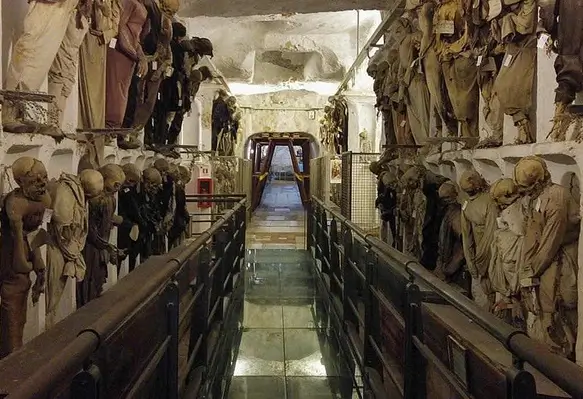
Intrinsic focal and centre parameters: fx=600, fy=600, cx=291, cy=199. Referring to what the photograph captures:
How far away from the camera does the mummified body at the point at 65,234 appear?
3.77 meters

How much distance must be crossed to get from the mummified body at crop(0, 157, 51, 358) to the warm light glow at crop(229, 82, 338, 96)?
14.1 meters

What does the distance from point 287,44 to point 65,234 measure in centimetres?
1229

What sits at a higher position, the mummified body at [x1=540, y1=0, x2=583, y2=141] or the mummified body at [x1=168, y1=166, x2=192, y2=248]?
the mummified body at [x1=540, y1=0, x2=583, y2=141]

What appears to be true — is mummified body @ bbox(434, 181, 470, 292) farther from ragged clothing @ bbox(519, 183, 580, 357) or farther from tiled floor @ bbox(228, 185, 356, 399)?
ragged clothing @ bbox(519, 183, 580, 357)

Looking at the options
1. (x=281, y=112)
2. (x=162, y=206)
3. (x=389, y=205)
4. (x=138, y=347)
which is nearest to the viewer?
(x=138, y=347)

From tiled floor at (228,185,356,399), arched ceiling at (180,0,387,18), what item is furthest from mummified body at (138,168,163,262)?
arched ceiling at (180,0,387,18)

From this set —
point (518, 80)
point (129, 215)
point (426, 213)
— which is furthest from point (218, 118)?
point (518, 80)

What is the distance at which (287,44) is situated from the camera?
15320 millimetres

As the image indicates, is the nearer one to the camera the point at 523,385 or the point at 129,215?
the point at 523,385

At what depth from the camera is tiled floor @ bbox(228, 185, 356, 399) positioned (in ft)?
14.2

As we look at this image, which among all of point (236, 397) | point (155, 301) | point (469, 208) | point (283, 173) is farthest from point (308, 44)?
point (283, 173)

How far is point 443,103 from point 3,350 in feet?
14.2

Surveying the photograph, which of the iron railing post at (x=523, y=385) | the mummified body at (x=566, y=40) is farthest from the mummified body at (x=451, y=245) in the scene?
the iron railing post at (x=523, y=385)

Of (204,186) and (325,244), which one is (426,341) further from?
(204,186)
